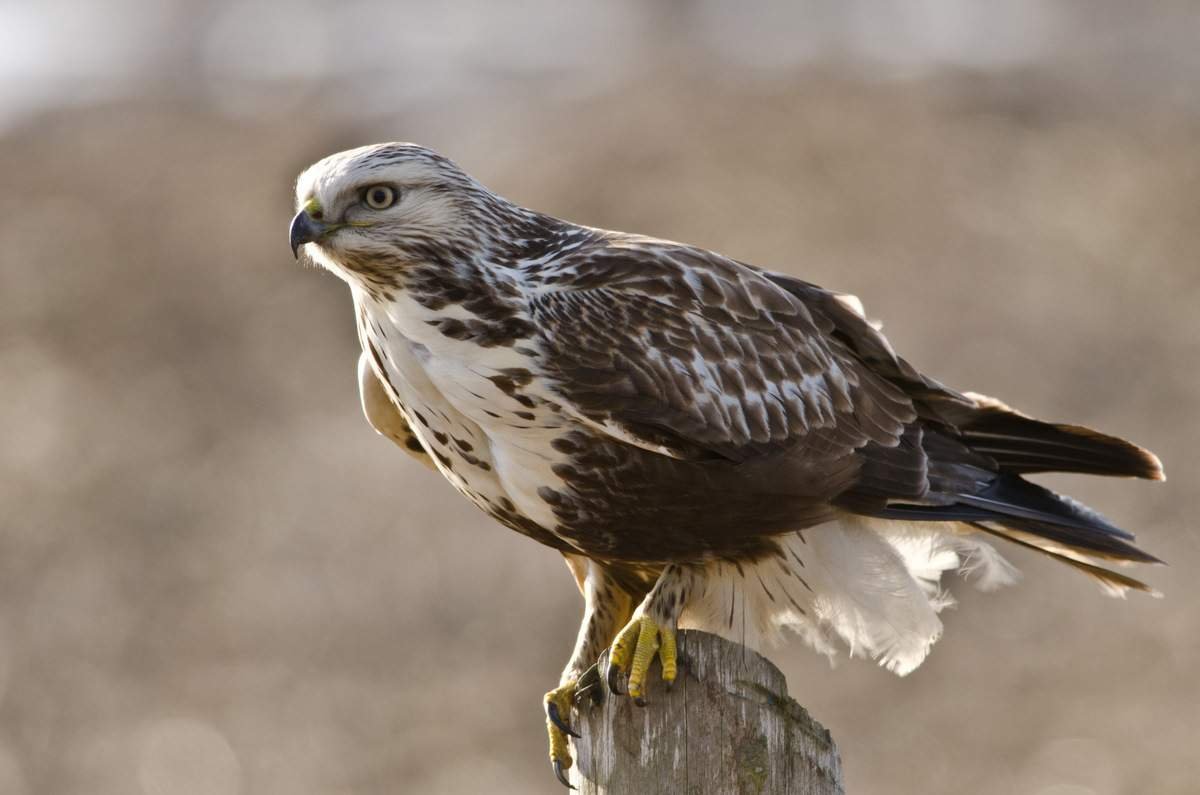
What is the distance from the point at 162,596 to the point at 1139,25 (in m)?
15.6

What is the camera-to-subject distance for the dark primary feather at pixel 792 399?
4738 mm

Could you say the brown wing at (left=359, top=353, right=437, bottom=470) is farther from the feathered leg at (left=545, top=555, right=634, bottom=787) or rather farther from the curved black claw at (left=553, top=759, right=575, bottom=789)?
the curved black claw at (left=553, top=759, right=575, bottom=789)

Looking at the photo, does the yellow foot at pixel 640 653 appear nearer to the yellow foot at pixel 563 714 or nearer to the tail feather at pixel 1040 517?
the yellow foot at pixel 563 714

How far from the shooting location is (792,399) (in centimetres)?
519

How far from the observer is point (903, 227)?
1557cm

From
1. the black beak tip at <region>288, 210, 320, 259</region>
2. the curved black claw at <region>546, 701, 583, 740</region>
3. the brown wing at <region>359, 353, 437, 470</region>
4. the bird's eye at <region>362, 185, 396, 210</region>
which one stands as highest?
the bird's eye at <region>362, 185, 396, 210</region>

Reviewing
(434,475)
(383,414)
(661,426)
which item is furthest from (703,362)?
(434,475)

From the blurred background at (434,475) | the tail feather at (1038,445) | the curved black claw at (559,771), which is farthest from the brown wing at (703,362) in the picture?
the blurred background at (434,475)

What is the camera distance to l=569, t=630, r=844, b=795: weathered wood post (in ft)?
13.3

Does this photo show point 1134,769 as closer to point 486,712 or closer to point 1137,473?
point 486,712

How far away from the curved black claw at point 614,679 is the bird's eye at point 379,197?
146 centimetres

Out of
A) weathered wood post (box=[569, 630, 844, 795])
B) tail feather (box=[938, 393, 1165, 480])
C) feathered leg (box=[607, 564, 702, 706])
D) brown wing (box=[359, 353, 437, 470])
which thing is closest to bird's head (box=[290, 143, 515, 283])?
brown wing (box=[359, 353, 437, 470])

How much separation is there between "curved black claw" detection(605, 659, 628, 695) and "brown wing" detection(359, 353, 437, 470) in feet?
3.40

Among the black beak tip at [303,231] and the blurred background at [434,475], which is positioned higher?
the black beak tip at [303,231]
